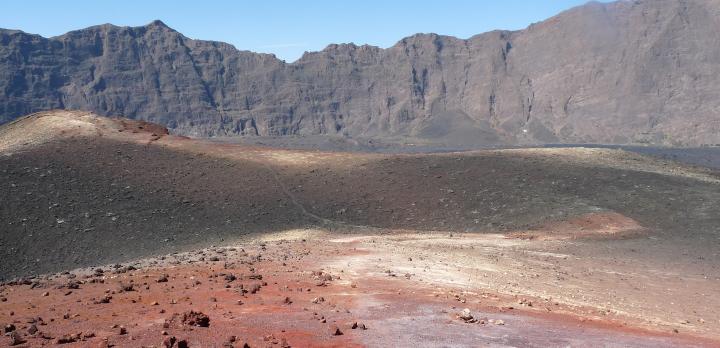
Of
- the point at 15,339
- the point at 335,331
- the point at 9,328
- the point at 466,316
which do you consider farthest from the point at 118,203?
the point at 466,316

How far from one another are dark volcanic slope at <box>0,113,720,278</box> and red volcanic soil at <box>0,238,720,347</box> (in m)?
11.0

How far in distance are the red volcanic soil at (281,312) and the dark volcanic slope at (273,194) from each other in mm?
10961

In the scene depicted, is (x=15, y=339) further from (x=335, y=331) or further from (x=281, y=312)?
(x=335, y=331)

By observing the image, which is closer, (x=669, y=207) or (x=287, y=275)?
(x=287, y=275)

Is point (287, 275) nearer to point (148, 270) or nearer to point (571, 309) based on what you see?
point (148, 270)

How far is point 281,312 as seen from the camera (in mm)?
15016

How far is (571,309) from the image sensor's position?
684 inches

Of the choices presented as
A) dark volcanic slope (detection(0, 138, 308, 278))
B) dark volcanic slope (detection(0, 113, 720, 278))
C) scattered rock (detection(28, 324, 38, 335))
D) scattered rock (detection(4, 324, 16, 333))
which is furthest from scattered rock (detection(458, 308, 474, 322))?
dark volcanic slope (detection(0, 138, 308, 278))

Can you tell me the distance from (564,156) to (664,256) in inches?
807

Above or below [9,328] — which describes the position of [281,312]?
below

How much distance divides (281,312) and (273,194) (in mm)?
24540

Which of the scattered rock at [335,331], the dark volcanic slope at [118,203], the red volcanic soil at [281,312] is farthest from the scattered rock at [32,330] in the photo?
the dark volcanic slope at [118,203]

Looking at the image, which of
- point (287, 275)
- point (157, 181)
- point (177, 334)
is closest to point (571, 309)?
point (287, 275)

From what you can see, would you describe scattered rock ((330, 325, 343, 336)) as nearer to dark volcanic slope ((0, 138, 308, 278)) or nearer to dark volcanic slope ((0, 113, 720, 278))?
dark volcanic slope ((0, 113, 720, 278))
